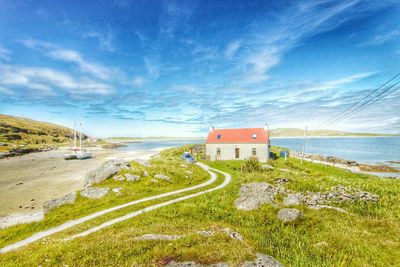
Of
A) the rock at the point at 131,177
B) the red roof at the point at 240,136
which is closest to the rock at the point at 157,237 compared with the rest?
the rock at the point at 131,177

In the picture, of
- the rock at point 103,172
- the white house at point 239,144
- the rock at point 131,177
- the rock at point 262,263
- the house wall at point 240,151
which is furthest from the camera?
the white house at point 239,144

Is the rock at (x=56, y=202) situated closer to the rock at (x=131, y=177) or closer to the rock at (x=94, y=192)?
the rock at (x=94, y=192)

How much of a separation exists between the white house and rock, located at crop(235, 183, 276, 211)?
2693cm

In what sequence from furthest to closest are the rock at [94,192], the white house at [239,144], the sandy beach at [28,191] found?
the white house at [239,144] < the sandy beach at [28,191] < the rock at [94,192]

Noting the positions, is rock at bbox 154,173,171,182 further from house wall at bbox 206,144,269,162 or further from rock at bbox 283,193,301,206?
house wall at bbox 206,144,269,162

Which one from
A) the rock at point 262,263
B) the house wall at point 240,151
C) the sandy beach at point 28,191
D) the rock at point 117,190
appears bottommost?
the sandy beach at point 28,191

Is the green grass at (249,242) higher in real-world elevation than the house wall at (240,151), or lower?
lower

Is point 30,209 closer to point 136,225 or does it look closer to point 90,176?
point 90,176

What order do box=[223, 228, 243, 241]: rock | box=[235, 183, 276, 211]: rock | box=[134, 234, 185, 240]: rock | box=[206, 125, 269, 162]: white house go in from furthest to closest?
box=[206, 125, 269, 162]: white house → box=[235, 183, 276, 211]: rock → box=[223, 228, 243, 241]: rock → box=[134, 234, 185, 240]: rock

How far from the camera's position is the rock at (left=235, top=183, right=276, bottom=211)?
15547mm

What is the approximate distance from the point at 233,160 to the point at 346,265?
38.6m

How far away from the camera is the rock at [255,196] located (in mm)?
15547

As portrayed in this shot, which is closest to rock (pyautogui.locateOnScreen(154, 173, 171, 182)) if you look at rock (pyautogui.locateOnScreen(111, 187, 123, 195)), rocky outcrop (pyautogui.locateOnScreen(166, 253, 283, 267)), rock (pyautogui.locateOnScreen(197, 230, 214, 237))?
rock (pyautogui.locateOnScreen(111, 187, 123, 195))

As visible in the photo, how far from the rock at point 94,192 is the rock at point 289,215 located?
54.6 feet
